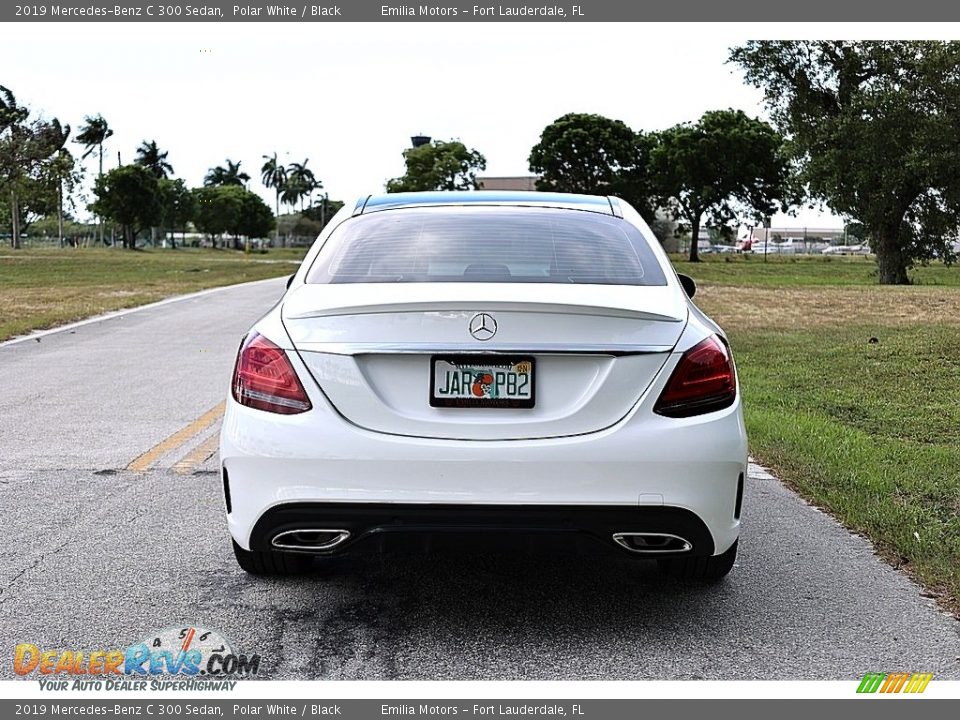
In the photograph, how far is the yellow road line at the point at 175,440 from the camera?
23.1ft

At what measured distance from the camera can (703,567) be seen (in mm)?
4590

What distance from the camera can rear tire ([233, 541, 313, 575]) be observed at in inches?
184

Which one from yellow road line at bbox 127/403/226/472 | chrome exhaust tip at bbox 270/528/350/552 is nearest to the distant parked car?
yellow road line at bbox 127/403/226/472

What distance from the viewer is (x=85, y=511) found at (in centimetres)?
580

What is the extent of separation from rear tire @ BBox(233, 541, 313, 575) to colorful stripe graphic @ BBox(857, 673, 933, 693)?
2.18m

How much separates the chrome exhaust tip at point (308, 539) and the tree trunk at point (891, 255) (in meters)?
36.8

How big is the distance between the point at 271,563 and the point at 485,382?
138 centimetres

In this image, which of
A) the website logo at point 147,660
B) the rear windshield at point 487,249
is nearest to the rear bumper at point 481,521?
the website logo at point 147,660

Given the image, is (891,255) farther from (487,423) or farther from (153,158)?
(153,158)

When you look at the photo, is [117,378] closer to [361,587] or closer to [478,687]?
[361,587]

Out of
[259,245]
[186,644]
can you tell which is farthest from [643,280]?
[259,245]

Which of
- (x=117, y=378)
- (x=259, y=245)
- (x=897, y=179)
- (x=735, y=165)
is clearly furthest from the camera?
(x=259, y=245)

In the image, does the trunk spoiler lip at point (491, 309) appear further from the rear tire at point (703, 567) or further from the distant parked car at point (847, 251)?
the distant parked car at point (847, 251)

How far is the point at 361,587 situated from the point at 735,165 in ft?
229
